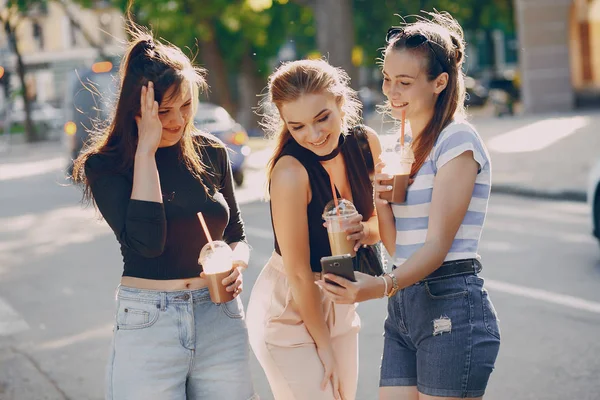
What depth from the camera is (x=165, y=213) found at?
3.06 m

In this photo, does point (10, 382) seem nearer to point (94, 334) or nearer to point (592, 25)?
point (94, 334)

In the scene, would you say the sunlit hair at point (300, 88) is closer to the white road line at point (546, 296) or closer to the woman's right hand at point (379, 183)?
the woman's right hand at point (379, 183)

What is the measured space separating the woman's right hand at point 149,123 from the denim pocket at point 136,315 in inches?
20.3

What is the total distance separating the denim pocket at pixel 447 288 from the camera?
2.80 metres

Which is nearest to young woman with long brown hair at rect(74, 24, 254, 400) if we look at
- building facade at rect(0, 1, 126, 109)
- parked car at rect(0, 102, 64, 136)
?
parked car at rect(0, 102, 64, 136)

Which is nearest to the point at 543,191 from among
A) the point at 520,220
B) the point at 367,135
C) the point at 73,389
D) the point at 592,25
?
the point at 520,220

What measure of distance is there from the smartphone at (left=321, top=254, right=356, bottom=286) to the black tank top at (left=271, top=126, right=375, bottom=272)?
0.49 metres

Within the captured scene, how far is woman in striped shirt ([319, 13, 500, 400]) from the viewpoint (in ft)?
9.03

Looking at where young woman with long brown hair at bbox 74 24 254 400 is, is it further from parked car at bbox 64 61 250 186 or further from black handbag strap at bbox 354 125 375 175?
parked car at bbox 64 61 250 186

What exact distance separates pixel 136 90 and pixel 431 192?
1030mm

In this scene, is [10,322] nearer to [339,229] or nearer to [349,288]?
[339,229]

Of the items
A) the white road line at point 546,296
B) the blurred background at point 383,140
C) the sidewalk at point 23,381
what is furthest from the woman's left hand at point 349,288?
the white road line at point 546,296

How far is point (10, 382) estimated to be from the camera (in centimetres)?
592

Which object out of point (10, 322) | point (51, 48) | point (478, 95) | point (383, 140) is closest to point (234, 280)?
point (383, 140)
